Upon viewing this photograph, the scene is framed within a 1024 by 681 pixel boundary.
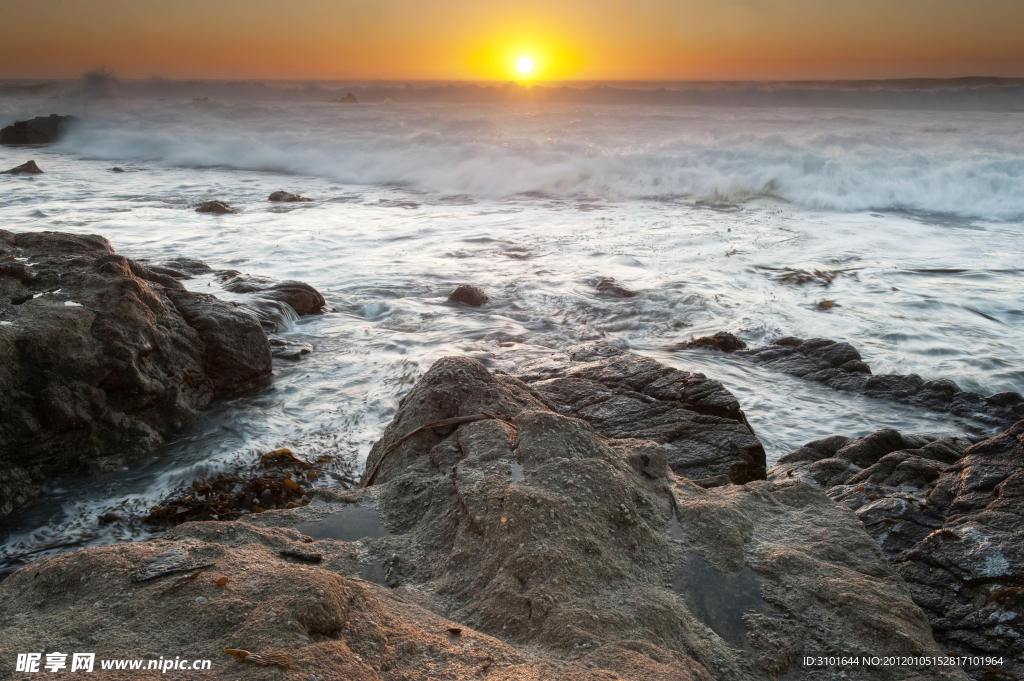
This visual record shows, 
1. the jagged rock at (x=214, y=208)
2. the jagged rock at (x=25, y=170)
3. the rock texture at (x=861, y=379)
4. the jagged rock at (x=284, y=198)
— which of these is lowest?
A: the rock texture at (x=861, y=379)

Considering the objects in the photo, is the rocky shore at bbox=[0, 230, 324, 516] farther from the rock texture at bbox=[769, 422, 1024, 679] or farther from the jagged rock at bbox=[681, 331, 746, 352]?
the jagged rock at bbox=[681, 331, 746, 352]

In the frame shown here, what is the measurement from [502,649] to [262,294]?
240 inches

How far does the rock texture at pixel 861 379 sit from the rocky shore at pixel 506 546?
4.24 feet

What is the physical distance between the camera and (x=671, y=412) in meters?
4.12

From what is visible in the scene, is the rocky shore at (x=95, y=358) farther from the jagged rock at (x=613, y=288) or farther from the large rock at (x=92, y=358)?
the jagged rock at (x=613, y=288)

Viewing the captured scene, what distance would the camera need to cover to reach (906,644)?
5.95 ft

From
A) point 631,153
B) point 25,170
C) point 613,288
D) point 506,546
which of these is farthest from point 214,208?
point 506,546

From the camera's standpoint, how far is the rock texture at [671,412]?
12.1 ft

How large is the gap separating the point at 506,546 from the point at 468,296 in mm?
5815

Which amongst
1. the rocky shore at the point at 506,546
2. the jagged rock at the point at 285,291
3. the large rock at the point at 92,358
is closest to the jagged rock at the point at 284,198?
the jagged rock at the point at 285,291

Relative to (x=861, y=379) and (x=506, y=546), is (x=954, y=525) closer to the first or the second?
(x=506, y=546)

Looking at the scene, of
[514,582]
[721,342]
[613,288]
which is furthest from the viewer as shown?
[613,288]

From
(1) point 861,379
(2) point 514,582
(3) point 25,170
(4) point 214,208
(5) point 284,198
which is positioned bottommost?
(1) point 861,379

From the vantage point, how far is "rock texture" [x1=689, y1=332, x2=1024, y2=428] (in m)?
5.02
